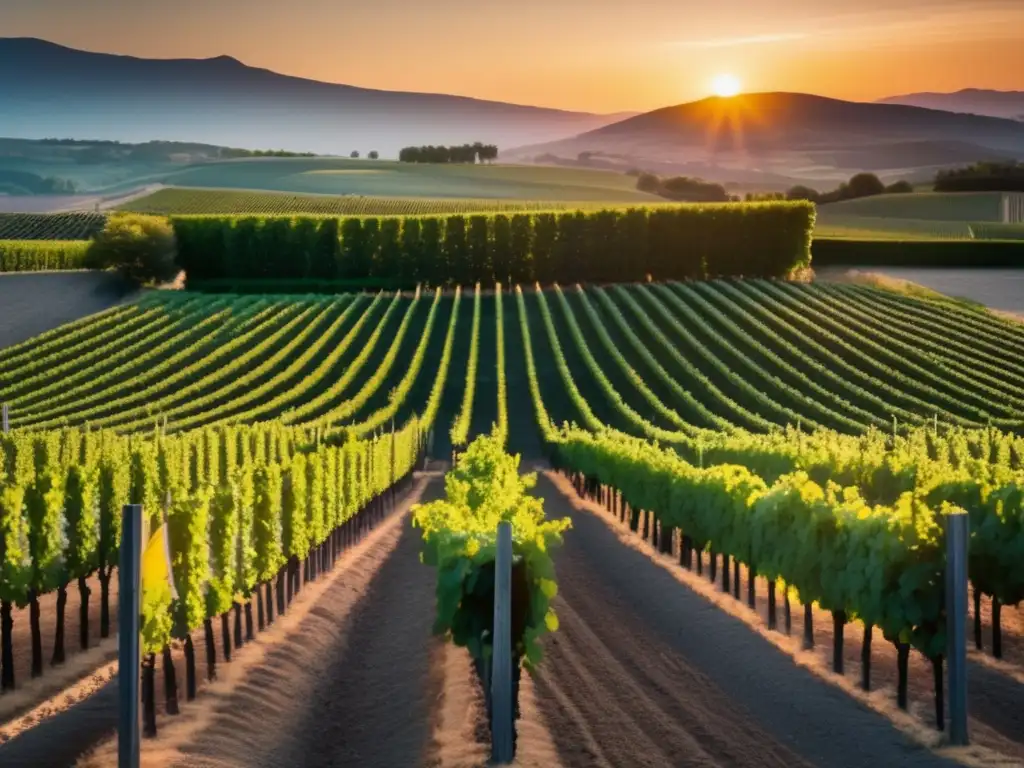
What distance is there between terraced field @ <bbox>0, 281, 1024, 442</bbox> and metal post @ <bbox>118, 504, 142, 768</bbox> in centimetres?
4363

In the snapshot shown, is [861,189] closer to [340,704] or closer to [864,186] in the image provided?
[864,186]

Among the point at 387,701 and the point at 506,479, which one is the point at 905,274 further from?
the point at 387,701

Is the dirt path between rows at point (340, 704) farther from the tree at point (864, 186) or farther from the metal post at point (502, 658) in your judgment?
the tree at point (864, 186)

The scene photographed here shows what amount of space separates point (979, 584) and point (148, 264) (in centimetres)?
8604

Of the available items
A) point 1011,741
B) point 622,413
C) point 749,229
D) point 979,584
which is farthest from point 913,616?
point 749,229

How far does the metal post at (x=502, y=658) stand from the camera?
1321 centimetres

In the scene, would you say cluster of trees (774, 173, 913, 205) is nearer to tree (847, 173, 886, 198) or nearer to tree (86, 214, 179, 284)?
tree (847, 173, 886, 198)

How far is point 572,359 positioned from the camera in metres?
82.9

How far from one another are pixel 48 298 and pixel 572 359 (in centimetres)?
3390

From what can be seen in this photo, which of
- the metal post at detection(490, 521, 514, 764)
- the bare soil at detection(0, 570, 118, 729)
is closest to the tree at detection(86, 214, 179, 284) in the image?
the bare soil at detection(0, 570, 118, 729)

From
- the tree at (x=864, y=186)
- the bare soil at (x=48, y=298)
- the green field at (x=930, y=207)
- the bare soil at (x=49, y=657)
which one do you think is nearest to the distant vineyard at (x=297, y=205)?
the green field at (x=930, y=207)

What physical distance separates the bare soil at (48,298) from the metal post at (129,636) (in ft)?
248

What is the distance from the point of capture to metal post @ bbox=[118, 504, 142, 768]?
12273 millimetres

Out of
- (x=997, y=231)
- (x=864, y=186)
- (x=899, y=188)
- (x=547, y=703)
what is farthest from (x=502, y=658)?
(x=864, y=186)
